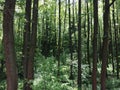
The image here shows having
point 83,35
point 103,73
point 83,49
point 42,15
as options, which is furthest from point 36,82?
point 42,15

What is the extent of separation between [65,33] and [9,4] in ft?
102

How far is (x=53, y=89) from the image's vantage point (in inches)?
398

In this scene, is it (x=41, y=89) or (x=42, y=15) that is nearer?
(x=41, y=89)

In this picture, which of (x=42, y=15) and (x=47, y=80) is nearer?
(x=47, y=80)

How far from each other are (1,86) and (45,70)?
27.1ft

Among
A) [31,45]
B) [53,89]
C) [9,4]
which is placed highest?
[9,4]

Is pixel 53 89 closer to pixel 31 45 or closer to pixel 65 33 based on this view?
pixel 31 45

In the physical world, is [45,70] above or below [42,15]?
below

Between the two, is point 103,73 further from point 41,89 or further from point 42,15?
point 42,15

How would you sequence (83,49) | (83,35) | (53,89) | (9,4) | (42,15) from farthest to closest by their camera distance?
(42,15) → (83,35) → (83,49) → (53,89) → (9,4)

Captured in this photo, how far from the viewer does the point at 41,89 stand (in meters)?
10.1

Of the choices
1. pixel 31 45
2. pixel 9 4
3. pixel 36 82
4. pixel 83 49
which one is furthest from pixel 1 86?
pixel 83 49

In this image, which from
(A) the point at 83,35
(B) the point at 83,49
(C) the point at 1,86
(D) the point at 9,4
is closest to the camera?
(D) the point at 9,4

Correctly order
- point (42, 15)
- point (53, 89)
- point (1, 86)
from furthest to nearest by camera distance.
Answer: point (42, 15), point (1, 86), point (53, 89)
